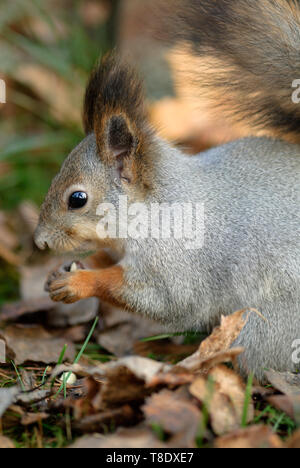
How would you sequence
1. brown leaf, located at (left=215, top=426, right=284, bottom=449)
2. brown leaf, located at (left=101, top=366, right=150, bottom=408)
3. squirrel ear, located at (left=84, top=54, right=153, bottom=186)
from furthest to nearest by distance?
squirrel ear, located at (left=84, top=54, right=153, bottom=186), brown leaf, located at (left=101, top=366, right=150, bottom=408), brown leaf, located at (left=215, top=426, right=284, bottom=449)

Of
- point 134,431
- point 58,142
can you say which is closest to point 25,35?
point 58,142

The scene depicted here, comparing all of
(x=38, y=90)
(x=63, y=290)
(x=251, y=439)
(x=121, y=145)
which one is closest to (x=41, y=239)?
(x=63, y=290)

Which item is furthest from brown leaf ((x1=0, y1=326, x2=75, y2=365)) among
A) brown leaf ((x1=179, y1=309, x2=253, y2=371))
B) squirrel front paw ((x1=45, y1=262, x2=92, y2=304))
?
brown leaf ((x1=179, y1=309, x2=253, y2=371))

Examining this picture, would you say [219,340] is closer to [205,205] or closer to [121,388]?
[121,388]

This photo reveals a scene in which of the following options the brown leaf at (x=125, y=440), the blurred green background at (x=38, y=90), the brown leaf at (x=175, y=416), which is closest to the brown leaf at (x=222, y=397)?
the brown leaf at (x=175, y=416)

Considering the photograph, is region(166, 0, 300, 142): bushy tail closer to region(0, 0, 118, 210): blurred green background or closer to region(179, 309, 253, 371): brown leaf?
region(179, 309, 253, 371): brown leaf

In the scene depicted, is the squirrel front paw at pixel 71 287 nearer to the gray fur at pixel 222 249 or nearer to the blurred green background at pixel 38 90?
the gray fur at pixel 222 249
